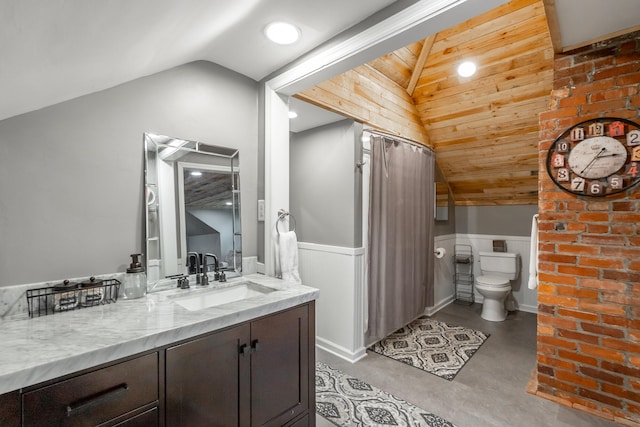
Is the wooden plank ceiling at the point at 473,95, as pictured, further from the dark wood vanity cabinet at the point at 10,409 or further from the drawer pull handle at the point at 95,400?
the dark wood vanity cabinet at the point at 10,409

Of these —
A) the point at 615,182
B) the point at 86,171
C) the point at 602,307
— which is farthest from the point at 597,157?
the point at 86,171

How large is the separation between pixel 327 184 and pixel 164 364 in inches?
77.9

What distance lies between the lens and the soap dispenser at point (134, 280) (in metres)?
1.45

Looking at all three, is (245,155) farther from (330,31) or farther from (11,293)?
(11,293)

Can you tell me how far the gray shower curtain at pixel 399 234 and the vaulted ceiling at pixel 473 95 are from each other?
0.29 m

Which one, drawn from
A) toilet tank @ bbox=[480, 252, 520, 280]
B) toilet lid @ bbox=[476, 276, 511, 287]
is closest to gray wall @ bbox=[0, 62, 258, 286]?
toilet lid @ bbox=[476, 276, 511, 287]

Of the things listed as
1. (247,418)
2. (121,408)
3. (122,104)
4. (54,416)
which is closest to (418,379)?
(247,418)

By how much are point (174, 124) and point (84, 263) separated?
847mm

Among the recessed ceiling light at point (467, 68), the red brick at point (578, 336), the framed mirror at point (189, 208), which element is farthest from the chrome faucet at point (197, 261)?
the recessed ceiling light at point (467, 68)

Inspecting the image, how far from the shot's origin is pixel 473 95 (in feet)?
9.79

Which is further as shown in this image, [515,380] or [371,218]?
[371,218]

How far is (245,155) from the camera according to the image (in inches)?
80.3

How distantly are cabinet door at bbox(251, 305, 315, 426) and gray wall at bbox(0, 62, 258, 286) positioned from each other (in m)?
0.82

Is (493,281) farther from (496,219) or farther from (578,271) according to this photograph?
(578,271)
